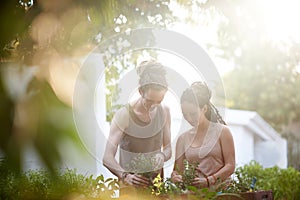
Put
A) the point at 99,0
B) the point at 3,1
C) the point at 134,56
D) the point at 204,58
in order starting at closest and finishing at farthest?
the point at 3,1, the point at 99,0, the point at 204,58, the point at 134,56

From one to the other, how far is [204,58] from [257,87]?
21.7 meters

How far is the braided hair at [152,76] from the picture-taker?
331 cm

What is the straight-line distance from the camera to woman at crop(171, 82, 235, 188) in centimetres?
342

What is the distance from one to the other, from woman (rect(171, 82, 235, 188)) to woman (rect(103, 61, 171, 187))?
114 mm

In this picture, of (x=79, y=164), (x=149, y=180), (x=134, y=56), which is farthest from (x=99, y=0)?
(x=134, y=56)

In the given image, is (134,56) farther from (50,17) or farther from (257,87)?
(257,87)

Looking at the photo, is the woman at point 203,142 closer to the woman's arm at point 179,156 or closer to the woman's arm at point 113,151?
the woman's arm at point 179,156

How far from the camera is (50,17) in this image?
1.11 m

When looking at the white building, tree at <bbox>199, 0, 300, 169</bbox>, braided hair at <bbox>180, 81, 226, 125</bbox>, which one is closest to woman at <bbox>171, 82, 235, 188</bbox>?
braided hair at <bbox>180, 81, 226, 125</bbox>

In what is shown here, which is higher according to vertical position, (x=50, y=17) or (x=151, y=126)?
(x=151, y=126)

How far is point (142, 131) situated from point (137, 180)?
0.46 m

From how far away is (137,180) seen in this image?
10.3ft

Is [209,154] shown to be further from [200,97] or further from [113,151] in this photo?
[113,151]

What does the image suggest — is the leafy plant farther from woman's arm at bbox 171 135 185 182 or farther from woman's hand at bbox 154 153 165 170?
woman's arm at bbox 171 135 185 182
